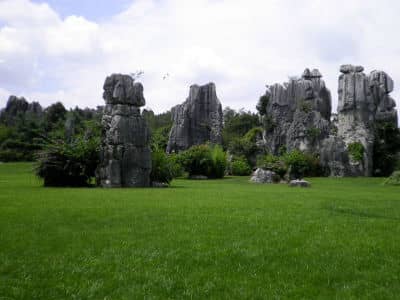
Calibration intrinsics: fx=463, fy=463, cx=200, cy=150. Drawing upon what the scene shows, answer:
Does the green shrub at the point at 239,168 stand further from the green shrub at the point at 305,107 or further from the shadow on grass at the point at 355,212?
the shadow on grass at the point at 355,212

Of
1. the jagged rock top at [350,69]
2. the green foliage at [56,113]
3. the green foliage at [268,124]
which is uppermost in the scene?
the jagged rock top at [350,69]

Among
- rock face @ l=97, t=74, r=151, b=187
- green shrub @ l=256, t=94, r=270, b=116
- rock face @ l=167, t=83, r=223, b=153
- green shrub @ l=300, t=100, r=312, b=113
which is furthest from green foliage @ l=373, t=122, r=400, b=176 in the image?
rock face @ l=97, t=74, r=151, b=187

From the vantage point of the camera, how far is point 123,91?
25453 millimetres

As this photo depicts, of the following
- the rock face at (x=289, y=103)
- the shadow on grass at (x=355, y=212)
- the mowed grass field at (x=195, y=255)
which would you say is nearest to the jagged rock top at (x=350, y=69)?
the rock face at (x=289, y=103)

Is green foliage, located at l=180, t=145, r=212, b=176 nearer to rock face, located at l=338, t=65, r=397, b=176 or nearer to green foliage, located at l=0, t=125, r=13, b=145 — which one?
rock face, located at l=338, t=65, r=397, b=176

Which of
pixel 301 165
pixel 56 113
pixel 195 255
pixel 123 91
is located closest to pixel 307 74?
pixel 301 165

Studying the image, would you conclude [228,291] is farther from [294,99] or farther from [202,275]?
[294,99]

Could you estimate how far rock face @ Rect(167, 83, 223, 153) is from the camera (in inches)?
2450

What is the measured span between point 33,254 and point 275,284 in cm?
382

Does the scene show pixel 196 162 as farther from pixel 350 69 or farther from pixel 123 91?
pixel 350 69

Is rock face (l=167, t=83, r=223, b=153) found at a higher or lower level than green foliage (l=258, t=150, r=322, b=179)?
higher

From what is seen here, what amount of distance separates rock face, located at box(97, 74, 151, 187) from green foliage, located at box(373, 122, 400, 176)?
33174 mm

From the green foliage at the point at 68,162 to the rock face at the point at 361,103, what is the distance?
114ft

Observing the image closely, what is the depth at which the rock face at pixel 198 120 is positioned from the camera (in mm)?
62219
